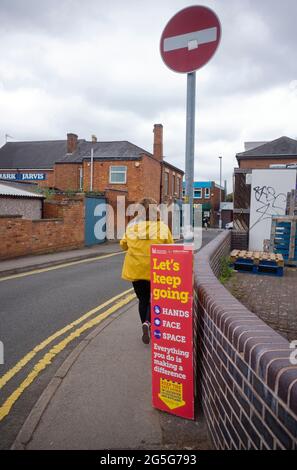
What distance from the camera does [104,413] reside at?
9.91ft

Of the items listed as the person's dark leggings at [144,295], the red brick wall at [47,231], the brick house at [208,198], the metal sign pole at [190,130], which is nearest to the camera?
the metal sign pole at [190,130]

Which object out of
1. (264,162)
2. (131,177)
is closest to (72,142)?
(131,177)

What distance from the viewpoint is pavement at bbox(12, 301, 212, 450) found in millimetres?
2623

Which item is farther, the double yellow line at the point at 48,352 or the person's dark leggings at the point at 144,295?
the person's dark leggings at the point at 144,295

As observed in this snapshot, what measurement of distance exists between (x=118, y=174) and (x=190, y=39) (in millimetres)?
24083

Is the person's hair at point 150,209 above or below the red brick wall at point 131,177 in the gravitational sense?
below

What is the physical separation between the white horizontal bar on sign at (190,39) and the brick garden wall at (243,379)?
214 cm

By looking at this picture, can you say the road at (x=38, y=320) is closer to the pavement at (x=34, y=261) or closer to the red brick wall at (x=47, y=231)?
the pavement at (x=34, y=261)

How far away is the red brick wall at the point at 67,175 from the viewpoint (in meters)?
29.1

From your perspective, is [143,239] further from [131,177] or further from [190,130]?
[131,177]

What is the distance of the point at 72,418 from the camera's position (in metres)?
2.95

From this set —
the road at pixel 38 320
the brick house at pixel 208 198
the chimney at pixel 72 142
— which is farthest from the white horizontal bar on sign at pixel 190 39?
the brick house at pixel 208 198

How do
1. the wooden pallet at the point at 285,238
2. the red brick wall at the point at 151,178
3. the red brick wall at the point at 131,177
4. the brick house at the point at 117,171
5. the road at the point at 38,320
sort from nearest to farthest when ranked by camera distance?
1. the road at the point at 38,320
2. the wooden pallet at the point at 285,238
3. the red brick wall at the point at 131,177
4. the brick house at the point at 117,171
5. the red brick wall at the point at 151,178
